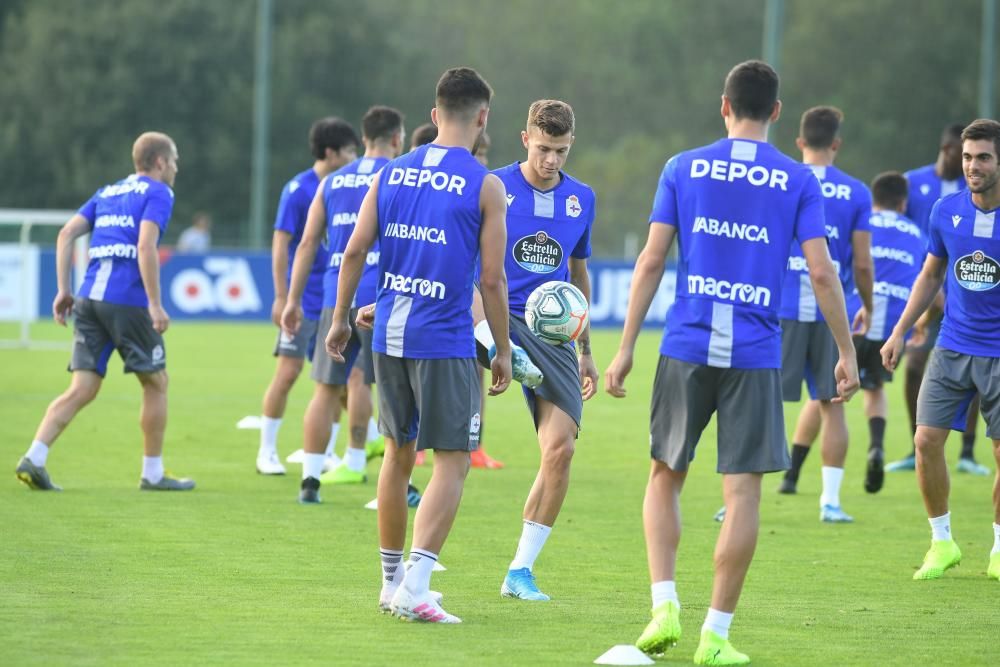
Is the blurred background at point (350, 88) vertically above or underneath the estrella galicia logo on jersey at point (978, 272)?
underneath

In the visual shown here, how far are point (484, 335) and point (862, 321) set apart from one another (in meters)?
3.91

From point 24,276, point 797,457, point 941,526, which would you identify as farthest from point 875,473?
point 24,276

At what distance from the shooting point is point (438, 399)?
6.54 meters

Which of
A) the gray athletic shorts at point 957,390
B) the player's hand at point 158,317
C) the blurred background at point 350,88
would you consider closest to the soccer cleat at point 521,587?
the gray athletic shorts at point 957,390

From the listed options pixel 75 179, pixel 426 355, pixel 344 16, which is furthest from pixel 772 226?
pixel 344 16

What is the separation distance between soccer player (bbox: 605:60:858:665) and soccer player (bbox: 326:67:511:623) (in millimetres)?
790

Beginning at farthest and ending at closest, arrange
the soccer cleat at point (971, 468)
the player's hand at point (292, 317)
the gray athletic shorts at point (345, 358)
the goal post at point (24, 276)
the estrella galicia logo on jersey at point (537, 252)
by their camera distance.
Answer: the goal post at point (24, 276), the soccer cleat at point (971, 468), the gray athletic shorts at point (345, 358), the player's hand at point (292, 317), the estrella galicia logo on jersey at point (537, 252)

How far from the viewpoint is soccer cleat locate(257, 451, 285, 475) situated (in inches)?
441

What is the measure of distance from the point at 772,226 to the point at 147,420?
5342mm

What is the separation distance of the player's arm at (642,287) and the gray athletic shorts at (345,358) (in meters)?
3.65

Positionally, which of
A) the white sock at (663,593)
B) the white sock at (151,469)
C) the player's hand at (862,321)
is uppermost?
the player's hand at (862,321)

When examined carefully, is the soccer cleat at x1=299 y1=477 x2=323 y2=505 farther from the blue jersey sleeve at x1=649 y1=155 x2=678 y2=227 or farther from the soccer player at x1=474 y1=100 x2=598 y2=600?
the blue jersey sleeve at x1=649 y1=155 x2=678 y2=227

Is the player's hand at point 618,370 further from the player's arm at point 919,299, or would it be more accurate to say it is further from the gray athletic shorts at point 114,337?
the gray athletic shorts at point 114,337

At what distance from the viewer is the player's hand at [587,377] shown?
739 centimetres
